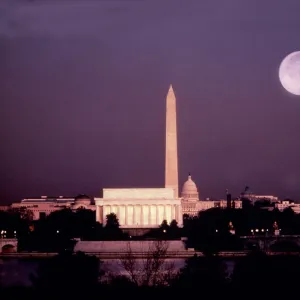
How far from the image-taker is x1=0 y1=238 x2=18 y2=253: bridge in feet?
273

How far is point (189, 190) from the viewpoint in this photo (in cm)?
17612

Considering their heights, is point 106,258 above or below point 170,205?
below

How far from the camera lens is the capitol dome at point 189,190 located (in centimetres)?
17488

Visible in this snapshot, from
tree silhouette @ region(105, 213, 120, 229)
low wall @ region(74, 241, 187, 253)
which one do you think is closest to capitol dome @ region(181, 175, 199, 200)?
tree silhouette @ region(105, 213, 120, 229)

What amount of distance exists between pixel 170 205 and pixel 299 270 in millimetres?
73074

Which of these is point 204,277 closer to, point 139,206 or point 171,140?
point 171,140

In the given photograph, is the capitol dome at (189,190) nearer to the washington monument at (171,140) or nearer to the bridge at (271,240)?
the washington monument at (171,140)

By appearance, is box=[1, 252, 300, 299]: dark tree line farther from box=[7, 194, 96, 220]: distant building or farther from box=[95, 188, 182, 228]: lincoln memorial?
box=[7, 194, 96, 220]: distant building

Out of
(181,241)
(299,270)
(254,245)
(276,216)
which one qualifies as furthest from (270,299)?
(276,216)

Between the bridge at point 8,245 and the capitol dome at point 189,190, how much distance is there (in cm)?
9177

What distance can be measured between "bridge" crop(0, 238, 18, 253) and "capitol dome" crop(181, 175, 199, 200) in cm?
9177

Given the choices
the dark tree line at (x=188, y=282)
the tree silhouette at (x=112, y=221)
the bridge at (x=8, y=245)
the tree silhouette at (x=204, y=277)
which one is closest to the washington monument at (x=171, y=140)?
the tree silhouette at (x=112, y=221)

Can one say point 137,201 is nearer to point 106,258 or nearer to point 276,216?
point 276,216

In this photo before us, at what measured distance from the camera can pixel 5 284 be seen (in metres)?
29.3
